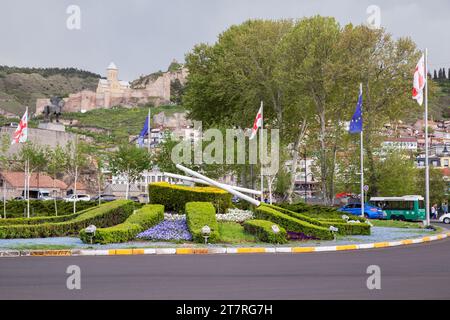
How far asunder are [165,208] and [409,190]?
46.2 m

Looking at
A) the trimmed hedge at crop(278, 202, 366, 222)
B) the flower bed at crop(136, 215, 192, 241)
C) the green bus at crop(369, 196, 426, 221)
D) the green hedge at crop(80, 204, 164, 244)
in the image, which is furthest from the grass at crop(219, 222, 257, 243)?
the green bus at crop(369, 196, 426, 221)

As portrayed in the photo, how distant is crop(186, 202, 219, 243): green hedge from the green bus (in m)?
A: 32.3

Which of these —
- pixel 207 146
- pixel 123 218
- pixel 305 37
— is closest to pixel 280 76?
pixel 305 37

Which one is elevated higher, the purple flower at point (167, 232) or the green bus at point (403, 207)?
the purple flower at point (167, 232)

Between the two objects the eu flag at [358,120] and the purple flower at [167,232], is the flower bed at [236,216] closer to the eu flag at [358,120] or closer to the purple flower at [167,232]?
the purple flower at [167,232]

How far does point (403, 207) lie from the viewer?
57375 mm

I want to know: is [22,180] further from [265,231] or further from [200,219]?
[265,231]

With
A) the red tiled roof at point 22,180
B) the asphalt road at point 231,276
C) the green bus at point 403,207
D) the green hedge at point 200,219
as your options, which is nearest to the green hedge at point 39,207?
the green hedge at point 200,219

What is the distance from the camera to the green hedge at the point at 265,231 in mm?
24000

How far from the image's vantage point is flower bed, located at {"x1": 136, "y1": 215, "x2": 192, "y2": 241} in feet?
79.5

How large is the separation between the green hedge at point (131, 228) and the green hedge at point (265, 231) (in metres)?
3.55

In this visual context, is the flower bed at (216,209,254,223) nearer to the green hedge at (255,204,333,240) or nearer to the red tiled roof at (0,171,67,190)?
the green hedge at (255,204,333,240)

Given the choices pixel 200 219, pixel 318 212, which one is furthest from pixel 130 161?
pixel 200 219

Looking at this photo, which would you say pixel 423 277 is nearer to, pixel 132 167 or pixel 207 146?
pixel 207 146
